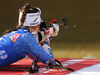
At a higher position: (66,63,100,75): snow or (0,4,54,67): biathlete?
(0,4,54,67): biathlete

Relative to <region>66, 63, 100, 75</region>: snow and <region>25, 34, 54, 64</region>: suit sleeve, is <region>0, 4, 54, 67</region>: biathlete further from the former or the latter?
<region>66, 63, 100, 75</region>: snow

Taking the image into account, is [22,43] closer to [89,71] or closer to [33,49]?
[33,49]

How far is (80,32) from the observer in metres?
3.24

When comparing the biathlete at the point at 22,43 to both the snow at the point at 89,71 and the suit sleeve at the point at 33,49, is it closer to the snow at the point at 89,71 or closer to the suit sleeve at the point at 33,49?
the suit sleeve at the point at 33,49

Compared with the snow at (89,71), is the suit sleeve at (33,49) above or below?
above

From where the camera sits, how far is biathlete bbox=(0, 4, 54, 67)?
158 centimetres

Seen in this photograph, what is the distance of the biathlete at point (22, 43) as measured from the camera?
158 centimetres

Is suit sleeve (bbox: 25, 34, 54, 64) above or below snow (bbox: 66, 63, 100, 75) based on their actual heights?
above

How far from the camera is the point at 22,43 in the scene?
1572 mm

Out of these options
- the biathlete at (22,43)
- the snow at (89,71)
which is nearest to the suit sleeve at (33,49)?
the biathlete at (22,43)

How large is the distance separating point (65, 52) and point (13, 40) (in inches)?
58.1

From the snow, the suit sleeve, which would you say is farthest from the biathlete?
the snow

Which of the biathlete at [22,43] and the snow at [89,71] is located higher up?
the biathlete at [22,43]

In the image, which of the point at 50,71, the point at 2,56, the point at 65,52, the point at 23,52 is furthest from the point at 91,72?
the point at 65,52
